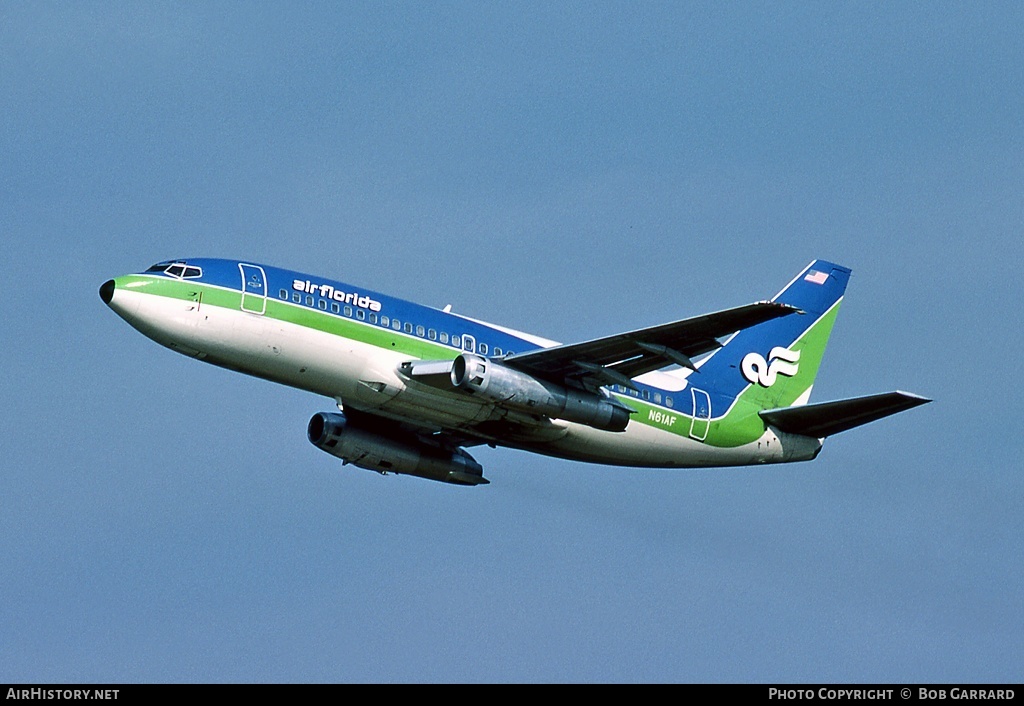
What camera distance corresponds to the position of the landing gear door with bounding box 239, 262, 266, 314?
5531 cm

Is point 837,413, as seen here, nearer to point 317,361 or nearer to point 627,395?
point 627,395

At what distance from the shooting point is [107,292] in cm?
5494

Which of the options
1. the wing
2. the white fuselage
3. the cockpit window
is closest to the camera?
the wing

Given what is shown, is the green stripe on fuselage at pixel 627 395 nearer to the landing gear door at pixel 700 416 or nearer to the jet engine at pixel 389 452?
the landing gear door at pixel 700 416

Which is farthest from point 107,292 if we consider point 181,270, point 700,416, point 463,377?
point 700,416

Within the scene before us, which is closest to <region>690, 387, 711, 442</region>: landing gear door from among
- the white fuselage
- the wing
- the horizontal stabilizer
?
the horizontal stabilizer

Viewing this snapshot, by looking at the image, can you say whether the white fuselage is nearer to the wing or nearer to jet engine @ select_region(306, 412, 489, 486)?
the wing

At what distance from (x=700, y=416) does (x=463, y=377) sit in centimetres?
1160

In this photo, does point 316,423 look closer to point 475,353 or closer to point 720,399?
point 475,353

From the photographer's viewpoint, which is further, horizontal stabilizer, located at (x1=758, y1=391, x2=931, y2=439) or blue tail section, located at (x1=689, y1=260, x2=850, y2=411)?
blue tail section, located at (x1=689, y1=260, x2=850, y2=411)

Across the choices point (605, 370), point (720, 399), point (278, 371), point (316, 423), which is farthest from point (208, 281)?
point (720, 399)

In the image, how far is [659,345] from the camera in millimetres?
55469

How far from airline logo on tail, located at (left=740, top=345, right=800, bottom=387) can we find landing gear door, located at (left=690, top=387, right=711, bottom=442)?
321cm
